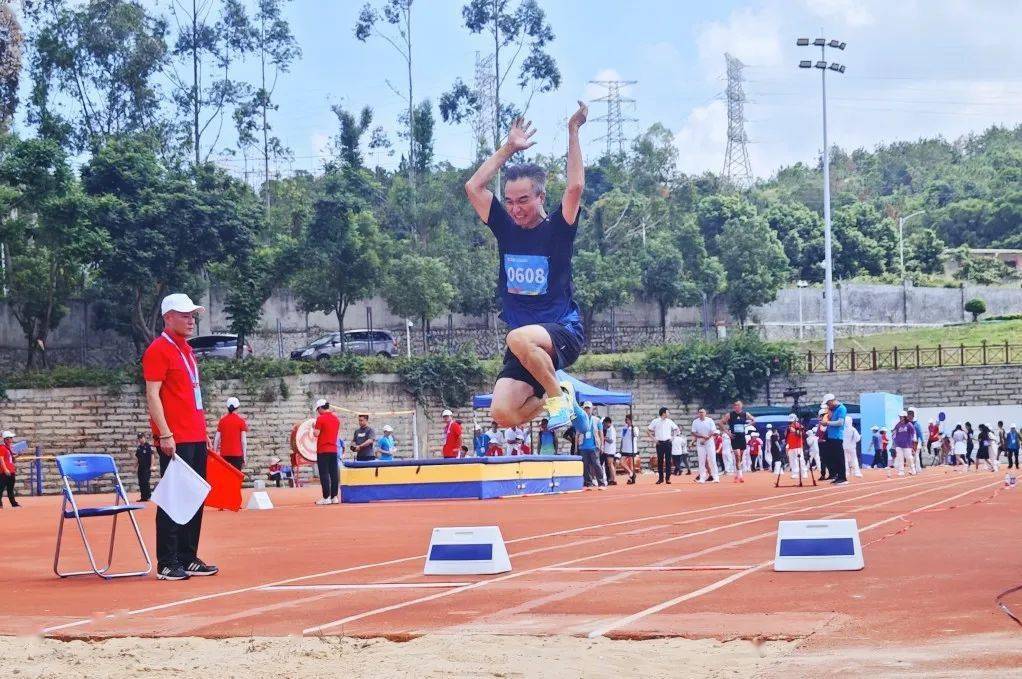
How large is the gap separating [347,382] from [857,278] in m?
34.7

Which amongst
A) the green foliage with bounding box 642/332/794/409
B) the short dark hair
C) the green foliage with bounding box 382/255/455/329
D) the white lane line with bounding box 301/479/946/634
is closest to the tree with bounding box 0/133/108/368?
the green foliage with bounding box 382/255/455/329

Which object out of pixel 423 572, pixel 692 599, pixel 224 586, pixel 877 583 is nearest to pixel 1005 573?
pixel 877 583

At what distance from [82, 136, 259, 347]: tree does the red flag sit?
3329 centimetres

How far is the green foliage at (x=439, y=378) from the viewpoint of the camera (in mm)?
45500

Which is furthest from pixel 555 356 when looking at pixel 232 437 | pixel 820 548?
pixel 232 437

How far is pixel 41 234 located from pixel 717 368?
2337cm

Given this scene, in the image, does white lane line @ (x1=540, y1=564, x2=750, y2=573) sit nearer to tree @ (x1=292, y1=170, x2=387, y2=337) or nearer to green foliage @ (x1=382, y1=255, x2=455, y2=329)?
tree @ (x1=292, y1=170, x2=387, y2=337)

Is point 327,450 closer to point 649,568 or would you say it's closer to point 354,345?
point 649,568

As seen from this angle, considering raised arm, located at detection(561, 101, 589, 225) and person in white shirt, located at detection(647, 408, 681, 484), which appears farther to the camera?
person in white shirt, located at detection(647, 408, 681, 484)

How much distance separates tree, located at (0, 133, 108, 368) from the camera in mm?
40719

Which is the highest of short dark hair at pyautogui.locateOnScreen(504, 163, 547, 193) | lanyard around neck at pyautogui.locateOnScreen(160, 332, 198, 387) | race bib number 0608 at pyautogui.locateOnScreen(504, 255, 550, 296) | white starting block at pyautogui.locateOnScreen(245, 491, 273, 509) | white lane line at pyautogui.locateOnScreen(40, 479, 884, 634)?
short dark hair at pyautogui.locateOnScreen(504, 163, 547, 193)

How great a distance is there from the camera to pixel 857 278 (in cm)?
6956

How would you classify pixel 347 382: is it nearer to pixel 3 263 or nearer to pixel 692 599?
pixel 3 263

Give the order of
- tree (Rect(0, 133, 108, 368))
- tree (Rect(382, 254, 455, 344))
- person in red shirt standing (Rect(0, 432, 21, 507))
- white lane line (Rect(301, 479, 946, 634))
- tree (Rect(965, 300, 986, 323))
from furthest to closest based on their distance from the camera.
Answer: tree (Rect(965, 300, 986, 323))
tree (Rect(382, 254, 455, 344))
tree (Rect(0, 133, 108, 368))
person in red shirt standing (Rect(0, 432, 21, 507))
white lane line (Rect(301, 479, 946, 634))
